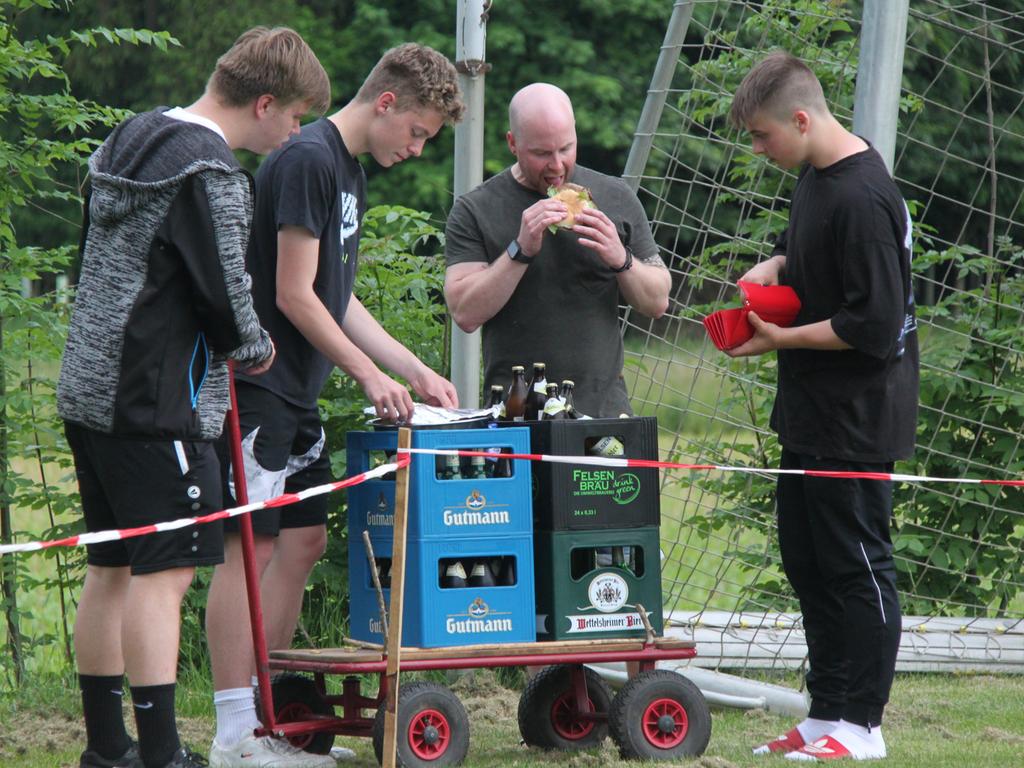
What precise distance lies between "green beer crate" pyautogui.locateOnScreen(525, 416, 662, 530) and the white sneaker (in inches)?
35.0

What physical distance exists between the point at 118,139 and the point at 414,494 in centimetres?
116

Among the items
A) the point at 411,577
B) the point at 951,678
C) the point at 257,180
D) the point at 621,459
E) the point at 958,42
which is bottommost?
the point at 951,678

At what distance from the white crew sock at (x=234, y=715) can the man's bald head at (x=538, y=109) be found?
184cm

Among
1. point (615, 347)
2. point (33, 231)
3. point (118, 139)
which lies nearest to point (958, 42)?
point (615, 347)

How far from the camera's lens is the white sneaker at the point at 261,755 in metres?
3.90

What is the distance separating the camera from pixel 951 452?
633cm

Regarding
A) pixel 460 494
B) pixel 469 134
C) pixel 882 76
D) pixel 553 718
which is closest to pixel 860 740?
pixel 553 718

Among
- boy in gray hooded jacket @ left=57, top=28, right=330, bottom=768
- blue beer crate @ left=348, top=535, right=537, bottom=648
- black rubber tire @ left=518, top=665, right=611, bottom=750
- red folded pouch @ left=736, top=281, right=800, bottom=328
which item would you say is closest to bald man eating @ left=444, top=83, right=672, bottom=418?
red folded pouch @ left=736, top=281, right=800, bottom=328

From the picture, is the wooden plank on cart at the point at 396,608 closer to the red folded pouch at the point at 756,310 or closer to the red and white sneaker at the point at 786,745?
the red folded pouch at the point at 756,310

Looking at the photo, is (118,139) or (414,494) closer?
(118,139)

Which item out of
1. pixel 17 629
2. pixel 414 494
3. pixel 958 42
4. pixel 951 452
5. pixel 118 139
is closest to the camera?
pixel 118 139

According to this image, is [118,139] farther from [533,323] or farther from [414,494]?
[533,323]

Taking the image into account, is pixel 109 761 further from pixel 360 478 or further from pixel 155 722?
pixel 360 478

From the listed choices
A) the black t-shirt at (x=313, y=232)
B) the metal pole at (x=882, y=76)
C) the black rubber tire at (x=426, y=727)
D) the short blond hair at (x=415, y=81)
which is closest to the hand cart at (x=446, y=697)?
the black rubber tire at (x=426, y=727)
